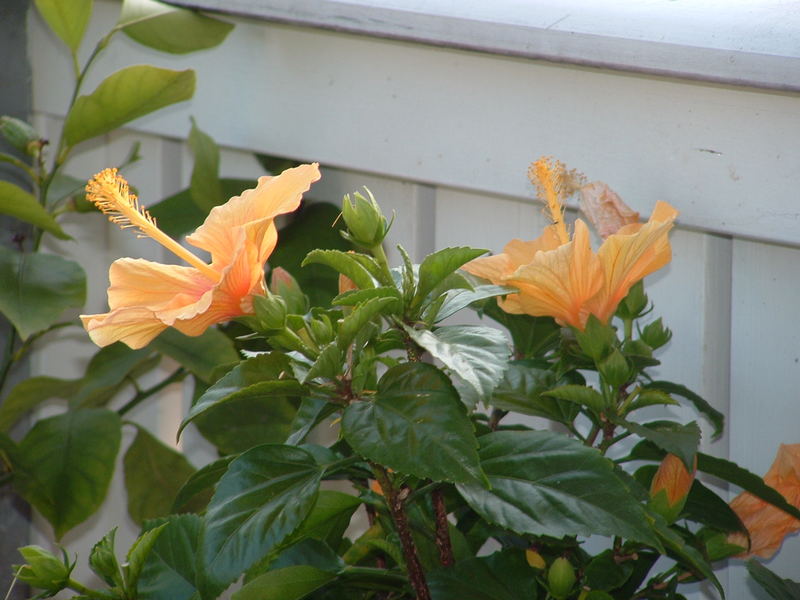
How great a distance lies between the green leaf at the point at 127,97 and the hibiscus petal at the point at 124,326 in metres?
0.46

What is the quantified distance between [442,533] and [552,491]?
11 centimetres

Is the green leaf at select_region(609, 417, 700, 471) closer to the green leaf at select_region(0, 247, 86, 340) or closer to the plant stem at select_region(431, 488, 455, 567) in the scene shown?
the plant stem at select_region(431, 488, 455, 567)

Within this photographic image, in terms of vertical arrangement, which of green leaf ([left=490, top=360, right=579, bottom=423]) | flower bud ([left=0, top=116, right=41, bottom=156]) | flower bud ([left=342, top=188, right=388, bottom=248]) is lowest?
green leaf ([left=490, top=360, right=579, bottom=423])

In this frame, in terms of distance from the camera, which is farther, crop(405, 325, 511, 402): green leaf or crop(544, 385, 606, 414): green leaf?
crop(544, 385, 606, 414): green leaf

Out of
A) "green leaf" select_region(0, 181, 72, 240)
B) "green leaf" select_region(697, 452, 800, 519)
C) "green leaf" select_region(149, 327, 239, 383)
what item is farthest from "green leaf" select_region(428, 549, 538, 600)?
"green leaf" select_region(0, 181, 72, 240)

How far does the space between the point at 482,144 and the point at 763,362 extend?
0.28m

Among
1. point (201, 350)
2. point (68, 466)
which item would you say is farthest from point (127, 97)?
point (68, 466)

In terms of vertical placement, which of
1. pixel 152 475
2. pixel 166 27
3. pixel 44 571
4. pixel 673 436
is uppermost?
pixel 166 27

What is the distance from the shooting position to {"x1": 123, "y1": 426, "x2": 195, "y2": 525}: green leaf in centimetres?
103

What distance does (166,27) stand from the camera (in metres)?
1.01

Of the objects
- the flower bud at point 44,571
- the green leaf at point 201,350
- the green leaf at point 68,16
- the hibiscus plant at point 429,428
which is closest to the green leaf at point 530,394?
the hibiscus plant at point 429,428

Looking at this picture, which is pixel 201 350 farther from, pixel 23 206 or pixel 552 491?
pixel 552 491

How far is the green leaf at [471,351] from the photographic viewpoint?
18.3 inches

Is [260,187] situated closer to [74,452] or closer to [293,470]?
[293,470]
